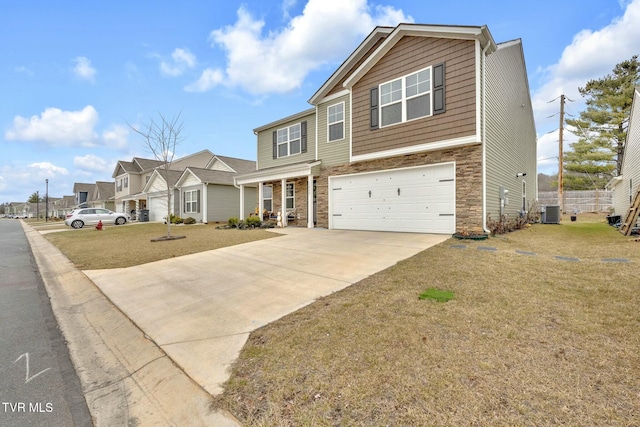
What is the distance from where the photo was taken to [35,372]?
2.79 meters

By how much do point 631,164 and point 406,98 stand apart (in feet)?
43.1

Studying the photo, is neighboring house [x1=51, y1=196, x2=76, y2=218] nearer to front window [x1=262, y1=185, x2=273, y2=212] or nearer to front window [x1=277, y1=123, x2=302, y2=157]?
front window [x1=262, y1=185, x2=273, y2=212]

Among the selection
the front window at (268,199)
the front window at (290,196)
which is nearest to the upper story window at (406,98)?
the front window at (290,196)

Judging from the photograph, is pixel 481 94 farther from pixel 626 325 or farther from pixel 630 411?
pixel 630 411

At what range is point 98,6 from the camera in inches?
380

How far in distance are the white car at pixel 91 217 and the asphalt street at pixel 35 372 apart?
21.3m

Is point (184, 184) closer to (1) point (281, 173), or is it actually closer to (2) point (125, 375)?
(1) point (281, 173)

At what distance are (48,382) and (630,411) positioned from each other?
4537 mm

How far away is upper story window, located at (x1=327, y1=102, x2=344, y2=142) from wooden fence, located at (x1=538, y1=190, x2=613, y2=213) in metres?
19.4

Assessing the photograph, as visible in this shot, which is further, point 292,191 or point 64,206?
point 64,206

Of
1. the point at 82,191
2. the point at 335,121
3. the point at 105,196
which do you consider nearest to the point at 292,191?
the point at 335,121

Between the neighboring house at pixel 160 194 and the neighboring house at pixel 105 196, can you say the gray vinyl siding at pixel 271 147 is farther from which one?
the neighboring house at pixel 105 196

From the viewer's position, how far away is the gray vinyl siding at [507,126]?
9758 millimetres

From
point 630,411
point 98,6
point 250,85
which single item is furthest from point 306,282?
point 250,85
